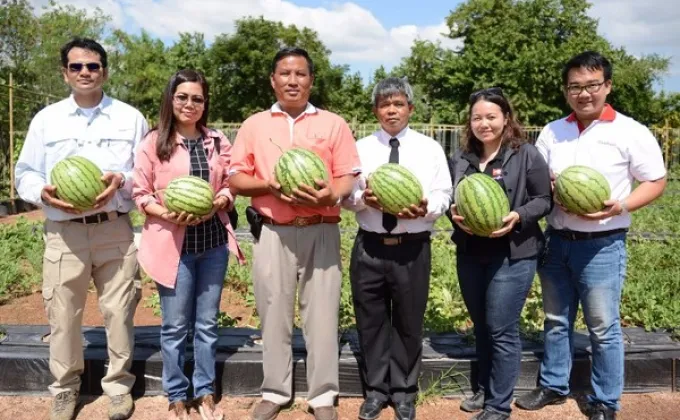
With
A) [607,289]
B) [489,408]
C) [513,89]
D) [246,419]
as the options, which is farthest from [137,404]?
[513,89]

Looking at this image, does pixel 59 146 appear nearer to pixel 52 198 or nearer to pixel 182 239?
pixel 52 198

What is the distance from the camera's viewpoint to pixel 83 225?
3.82 meters

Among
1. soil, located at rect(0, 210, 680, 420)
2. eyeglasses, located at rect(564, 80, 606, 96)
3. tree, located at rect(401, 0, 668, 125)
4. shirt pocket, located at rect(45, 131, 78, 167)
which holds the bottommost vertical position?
soil, located at rect(0, 210, 680, 420)

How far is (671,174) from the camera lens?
71.8 ft

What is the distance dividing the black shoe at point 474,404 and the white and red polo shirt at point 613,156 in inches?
55.5

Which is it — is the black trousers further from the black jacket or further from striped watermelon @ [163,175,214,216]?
Answer: striped watermelon @ [163,175,214,216]

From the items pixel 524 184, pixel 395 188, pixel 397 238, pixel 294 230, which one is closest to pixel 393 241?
pixel 397 238

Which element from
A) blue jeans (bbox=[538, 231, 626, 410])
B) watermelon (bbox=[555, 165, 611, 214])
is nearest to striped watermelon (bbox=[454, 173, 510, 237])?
watermelon (bbox=[555, 165, 611, 214])

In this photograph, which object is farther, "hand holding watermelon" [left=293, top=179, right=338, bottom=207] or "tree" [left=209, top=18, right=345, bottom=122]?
"tree" [left=209, top=18, right=345, bottom=122]

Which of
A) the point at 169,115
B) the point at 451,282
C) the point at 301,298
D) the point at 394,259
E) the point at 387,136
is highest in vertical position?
the point at 169,115

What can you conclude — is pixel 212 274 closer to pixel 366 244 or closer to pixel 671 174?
pixel 366 244

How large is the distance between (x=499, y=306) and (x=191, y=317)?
7.11 feet

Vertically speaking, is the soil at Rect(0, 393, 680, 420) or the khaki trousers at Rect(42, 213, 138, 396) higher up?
the khaki trousers at Rect(42, 213, 138, 396)

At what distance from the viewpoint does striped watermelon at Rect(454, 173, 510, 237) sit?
11.2ft
